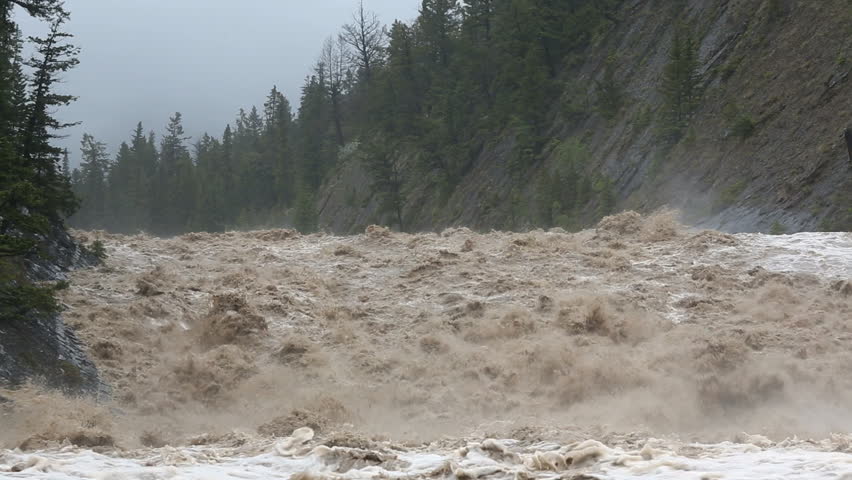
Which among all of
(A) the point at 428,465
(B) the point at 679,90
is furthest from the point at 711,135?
(A) the point at 428,465

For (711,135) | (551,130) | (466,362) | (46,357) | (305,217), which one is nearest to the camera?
(46,357)

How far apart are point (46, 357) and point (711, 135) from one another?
2527 cm

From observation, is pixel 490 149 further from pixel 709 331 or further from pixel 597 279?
pixel 709 331

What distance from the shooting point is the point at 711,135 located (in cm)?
3238

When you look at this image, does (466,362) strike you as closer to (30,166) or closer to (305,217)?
(30,166)

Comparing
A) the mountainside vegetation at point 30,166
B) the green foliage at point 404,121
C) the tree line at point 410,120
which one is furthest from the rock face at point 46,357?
the green foliage at point 404,121

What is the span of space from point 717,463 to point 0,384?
988 cm

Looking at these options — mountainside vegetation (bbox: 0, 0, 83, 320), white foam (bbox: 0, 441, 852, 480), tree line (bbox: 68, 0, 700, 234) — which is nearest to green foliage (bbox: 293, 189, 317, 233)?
tree line (bbox: 68, 0, 700, 234)

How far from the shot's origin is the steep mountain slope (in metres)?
25.8

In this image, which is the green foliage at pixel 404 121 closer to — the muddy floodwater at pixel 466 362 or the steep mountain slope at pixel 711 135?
the steep mountain slope at pixel 711 135

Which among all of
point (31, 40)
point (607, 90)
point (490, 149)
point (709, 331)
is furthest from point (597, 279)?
point (490, 149)

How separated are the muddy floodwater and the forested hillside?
7748 millimetres

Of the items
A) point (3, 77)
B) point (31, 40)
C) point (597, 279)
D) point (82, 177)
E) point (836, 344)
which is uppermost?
point (82, 177)

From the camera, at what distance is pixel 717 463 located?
8.38 metres
